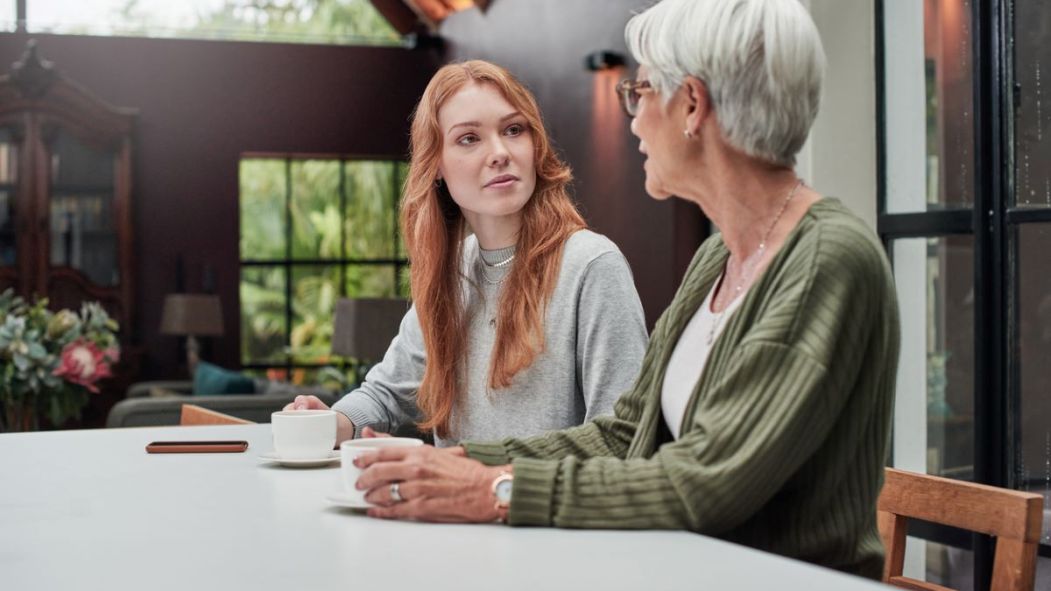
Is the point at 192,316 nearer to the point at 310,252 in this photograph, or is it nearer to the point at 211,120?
the point at 211,120

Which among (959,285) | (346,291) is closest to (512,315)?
(959,285)

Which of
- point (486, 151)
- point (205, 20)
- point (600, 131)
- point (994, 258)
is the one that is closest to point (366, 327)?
point (600, 131)

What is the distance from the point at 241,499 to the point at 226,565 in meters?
0.32

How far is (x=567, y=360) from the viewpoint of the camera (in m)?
1.92

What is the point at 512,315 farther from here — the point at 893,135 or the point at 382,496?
the point at 893,135

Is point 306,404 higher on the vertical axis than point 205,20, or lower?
lower

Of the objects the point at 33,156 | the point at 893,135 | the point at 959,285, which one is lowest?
the point at 959,285

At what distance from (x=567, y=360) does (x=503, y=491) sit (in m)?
0.74

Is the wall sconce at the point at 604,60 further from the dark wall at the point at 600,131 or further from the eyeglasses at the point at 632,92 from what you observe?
the eyeglasses at the point at 632,92

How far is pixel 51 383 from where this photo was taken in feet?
12.6

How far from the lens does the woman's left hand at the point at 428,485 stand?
1.20 meters

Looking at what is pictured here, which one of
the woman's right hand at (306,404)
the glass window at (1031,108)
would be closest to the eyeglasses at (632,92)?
the woman's right hand at (306,404)

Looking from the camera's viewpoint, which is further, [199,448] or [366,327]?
[366,327]

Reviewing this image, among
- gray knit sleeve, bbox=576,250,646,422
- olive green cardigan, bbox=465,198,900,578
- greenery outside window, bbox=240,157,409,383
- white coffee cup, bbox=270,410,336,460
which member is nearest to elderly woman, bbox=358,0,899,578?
olive green cardigan, bbox=465,198,900,578
